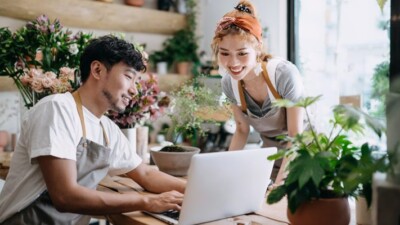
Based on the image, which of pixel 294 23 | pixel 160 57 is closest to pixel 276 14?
pixel 294 23

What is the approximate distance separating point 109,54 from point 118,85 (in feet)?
0.39

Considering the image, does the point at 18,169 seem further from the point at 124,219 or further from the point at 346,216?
the point at 346,216

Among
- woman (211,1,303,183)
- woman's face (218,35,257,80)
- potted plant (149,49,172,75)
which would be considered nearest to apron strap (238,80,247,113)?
woman (211,1,303,183)

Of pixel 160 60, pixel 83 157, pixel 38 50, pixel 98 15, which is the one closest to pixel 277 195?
pixel 83 157

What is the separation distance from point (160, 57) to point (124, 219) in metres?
3.97

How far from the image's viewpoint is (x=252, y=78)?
2010mm

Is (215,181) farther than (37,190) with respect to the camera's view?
No

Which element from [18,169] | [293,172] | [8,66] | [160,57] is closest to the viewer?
[293,172]

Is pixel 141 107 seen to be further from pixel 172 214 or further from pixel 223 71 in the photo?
pixel 172 214

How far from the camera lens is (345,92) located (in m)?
3.78

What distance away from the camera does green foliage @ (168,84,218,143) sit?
192 centimetres

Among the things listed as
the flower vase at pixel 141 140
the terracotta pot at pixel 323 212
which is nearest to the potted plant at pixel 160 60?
the flower vase at pixel 141 140

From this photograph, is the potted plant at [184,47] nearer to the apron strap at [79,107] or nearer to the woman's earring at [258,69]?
the woman's earring at [258,69]

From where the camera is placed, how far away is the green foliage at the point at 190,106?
192 cm
